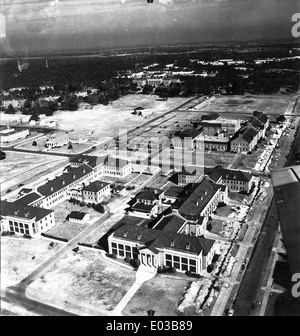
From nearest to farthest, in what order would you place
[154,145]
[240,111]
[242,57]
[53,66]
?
[154,145] < [240,111] < [53,66] < [242,57]

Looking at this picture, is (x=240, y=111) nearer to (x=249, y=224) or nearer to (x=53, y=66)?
(x=249, y=224)

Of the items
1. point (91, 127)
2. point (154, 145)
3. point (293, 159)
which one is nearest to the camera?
point (293, 159)

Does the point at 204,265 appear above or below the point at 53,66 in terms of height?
below

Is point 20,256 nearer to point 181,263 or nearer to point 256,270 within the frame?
point 181,263

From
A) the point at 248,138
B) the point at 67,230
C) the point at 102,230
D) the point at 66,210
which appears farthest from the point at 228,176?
the point at 67,230

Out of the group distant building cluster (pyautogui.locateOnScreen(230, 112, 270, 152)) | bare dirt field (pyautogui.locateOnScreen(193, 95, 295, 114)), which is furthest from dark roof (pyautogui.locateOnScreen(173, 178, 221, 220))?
bare dirt field (pyautogui.locateOnScreen(193, 95, 295, 114))

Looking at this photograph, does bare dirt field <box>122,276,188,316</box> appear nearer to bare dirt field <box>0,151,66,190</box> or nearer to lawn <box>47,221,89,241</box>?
lawn <box>47,221,89,241</box>

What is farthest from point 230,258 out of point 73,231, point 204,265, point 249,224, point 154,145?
point 154,145
